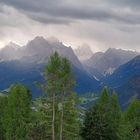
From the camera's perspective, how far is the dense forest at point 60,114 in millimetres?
82375

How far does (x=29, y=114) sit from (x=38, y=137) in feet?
23.7

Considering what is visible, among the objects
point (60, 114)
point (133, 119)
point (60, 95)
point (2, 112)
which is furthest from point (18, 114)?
point (133, 119)

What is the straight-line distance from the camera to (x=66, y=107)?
84.6 meters

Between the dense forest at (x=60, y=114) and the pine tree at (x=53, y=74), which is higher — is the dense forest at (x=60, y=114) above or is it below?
below

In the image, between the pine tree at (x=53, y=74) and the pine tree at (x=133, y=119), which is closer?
the pine tree at (x=53, y=74)

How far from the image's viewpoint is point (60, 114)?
283ft

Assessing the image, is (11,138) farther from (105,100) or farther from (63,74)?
(63,74)

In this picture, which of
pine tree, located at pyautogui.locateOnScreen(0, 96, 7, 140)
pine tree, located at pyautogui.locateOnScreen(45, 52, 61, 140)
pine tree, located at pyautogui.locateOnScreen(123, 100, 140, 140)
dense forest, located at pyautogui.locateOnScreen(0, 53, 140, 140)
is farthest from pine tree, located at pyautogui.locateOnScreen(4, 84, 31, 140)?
pine tree, located at pyautogui.locateOnScreen(123, 100, 140, 140)

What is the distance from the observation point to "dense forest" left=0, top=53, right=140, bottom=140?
8238 cm

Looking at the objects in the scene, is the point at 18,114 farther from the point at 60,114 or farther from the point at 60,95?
the point at 60,95

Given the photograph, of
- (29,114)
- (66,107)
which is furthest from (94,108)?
(66,107)

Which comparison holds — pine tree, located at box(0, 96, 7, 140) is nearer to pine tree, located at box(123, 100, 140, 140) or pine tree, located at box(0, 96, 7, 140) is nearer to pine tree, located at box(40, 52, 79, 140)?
pine tree, located at box(123, 100, 140, 140)

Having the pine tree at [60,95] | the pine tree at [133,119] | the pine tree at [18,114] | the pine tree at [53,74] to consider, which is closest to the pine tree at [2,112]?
the pine tree at [18,114]

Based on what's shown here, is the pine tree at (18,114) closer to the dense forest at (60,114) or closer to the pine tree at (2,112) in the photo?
the dense forest at (60,114)
